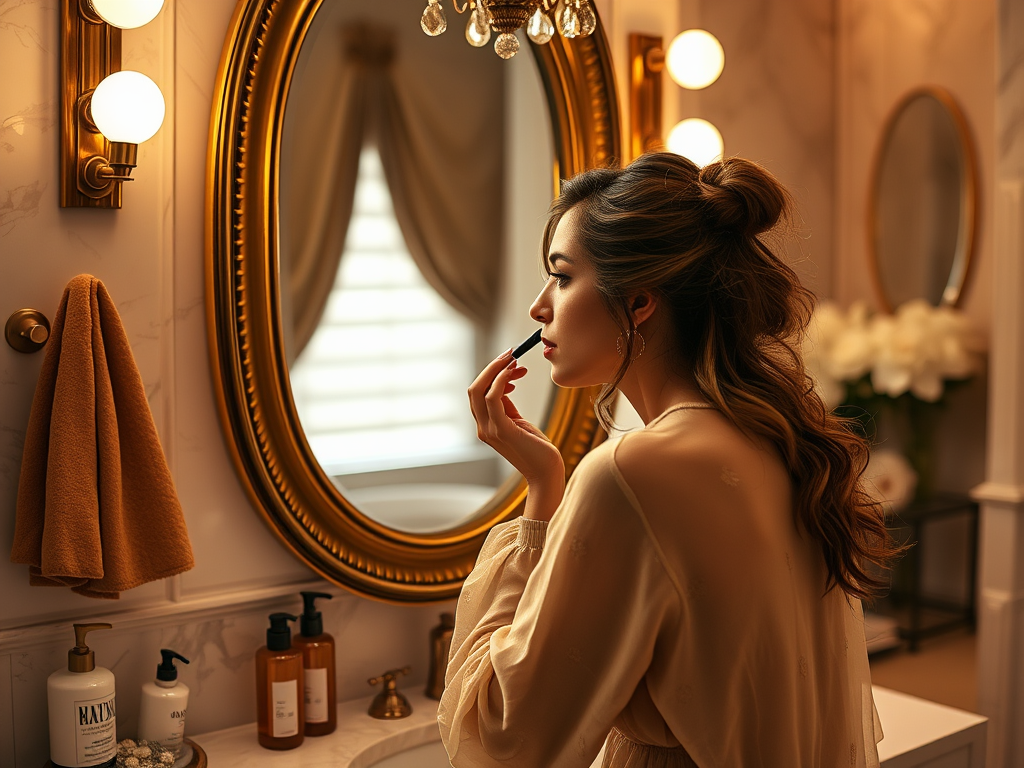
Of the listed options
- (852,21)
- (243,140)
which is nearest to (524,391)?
(243,140)

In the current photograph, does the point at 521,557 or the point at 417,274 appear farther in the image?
the point at 417,274

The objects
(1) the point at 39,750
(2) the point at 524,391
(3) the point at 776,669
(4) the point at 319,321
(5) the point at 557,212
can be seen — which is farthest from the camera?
(2) the point at 524,391

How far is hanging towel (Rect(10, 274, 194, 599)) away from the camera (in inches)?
45.3

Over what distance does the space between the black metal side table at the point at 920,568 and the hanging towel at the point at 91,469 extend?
164cm

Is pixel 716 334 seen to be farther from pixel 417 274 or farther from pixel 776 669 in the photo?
pixel 417 274

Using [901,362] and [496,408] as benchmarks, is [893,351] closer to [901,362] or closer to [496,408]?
[901,362]

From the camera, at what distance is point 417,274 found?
152 centimetres

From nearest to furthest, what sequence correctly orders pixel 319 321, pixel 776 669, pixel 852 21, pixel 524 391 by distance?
pixel 776 669, pixel 319 321, pixel 524 391, pixel 852 21

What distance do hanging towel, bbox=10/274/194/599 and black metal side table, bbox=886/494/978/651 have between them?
1.64 meters

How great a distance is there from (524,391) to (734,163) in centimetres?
78

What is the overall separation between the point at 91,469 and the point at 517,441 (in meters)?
0.49

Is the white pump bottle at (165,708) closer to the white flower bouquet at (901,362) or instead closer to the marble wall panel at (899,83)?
the white flower bouquet at (901,362)

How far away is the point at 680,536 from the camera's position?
837mm

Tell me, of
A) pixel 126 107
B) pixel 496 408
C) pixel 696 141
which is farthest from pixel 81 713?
pixel 696 141
